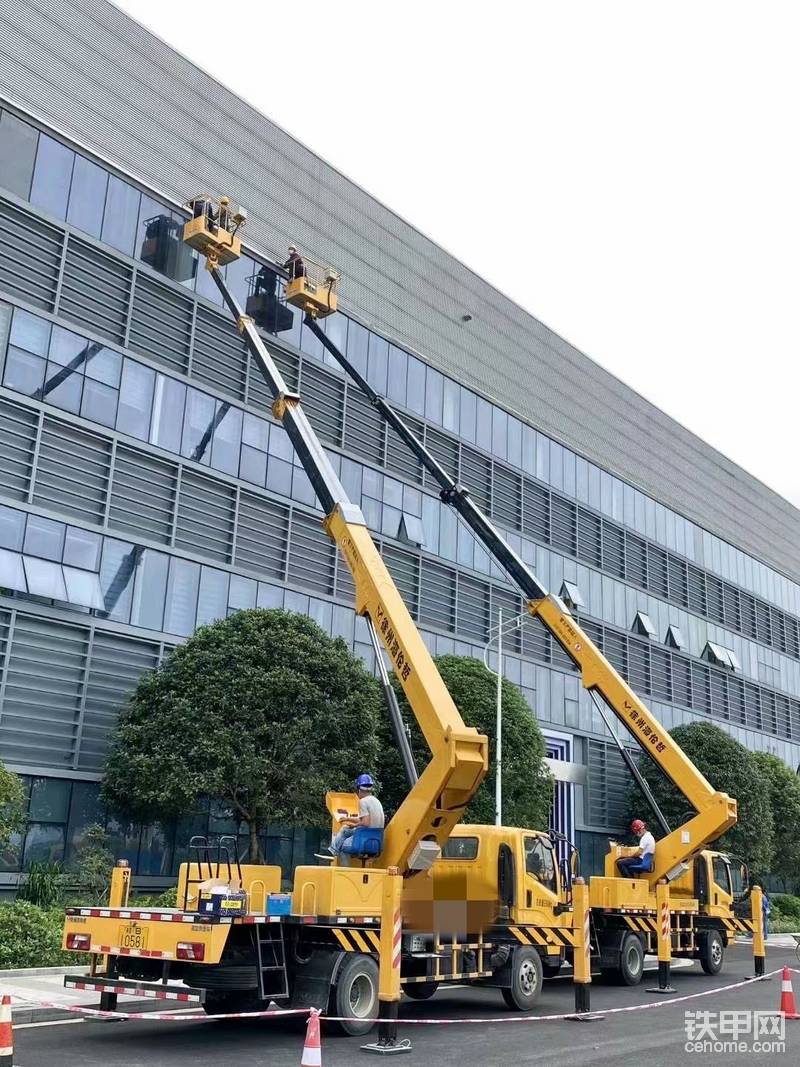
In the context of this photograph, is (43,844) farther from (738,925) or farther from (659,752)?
(738,925)

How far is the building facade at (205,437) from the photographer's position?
24.5 m

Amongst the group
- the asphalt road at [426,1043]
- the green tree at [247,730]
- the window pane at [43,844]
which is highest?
Answer: the green tree at [247,730]

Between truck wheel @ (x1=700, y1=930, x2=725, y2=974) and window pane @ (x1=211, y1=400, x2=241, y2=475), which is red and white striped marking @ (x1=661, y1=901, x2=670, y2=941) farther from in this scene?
window pane @ (x1=211, y1=400, x2=241, y2=475)

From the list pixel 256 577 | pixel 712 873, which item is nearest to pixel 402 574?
pixel 256 577

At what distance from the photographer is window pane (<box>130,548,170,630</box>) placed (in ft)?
85.7

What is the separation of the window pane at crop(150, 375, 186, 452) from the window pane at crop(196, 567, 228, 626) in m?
3.61

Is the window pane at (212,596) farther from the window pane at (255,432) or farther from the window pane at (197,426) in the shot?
the window pane at (255,432)

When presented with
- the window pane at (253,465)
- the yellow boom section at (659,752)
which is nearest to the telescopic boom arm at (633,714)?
the yellow boom section at (659,752)

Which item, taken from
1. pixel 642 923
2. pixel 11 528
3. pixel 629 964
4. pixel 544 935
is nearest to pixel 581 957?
pixel 544 935

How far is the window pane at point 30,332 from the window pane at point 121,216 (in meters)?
3.57

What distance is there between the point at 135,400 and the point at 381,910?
18.3 meters

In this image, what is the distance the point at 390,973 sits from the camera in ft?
37.6

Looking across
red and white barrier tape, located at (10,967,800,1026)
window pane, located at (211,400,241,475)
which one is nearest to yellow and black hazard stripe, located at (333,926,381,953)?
red and white barrier tape, located at (10,967,800,1026)

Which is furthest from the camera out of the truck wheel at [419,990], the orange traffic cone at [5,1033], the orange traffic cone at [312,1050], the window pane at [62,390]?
the window pane at [62,390]
